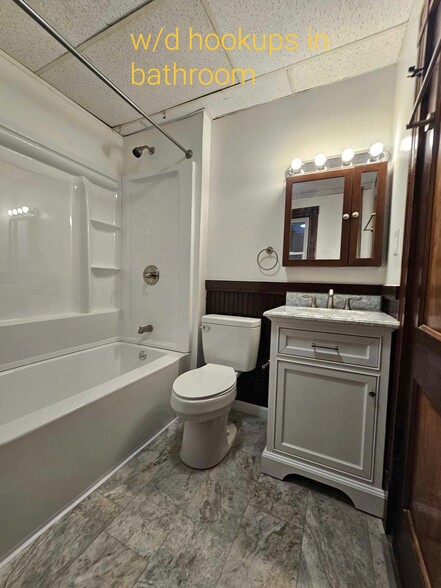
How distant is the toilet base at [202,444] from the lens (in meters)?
1.26

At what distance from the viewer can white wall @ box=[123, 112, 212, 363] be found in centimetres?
178

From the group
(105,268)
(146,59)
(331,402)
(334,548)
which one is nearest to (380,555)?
(334,548)

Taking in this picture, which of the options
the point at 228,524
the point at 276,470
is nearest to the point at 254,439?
the point at 276,470

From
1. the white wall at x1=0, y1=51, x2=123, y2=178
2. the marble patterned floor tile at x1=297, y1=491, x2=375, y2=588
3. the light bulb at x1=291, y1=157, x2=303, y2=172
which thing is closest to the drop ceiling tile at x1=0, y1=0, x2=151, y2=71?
the white wall at x1=0, y1=51, x2=123, y2=178

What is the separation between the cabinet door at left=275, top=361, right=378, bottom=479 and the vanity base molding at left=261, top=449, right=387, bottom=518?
45 mm

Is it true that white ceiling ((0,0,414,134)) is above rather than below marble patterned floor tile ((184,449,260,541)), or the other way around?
above

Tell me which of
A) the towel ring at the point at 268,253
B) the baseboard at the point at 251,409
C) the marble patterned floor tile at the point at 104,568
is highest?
the towel ring at the point at 268,253

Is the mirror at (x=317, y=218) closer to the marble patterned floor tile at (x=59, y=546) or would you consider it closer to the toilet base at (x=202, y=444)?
the toilet base at (x=202, y=444)

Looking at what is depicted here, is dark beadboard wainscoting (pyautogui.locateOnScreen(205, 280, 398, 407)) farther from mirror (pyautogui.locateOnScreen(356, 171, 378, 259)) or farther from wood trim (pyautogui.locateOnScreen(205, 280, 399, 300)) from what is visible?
mirror (pyautogui.locateOnScreen(356, 171, 378, 259))

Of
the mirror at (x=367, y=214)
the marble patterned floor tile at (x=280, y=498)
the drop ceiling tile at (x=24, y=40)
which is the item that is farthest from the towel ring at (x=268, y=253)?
the drop ceiling tile at (x=24, y=40)

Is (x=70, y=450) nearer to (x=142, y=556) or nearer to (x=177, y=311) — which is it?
(x=142, y=556)

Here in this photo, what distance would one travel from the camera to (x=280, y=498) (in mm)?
1098

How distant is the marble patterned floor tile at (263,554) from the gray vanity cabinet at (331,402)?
24 centimetres

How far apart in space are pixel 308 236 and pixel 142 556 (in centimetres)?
175
